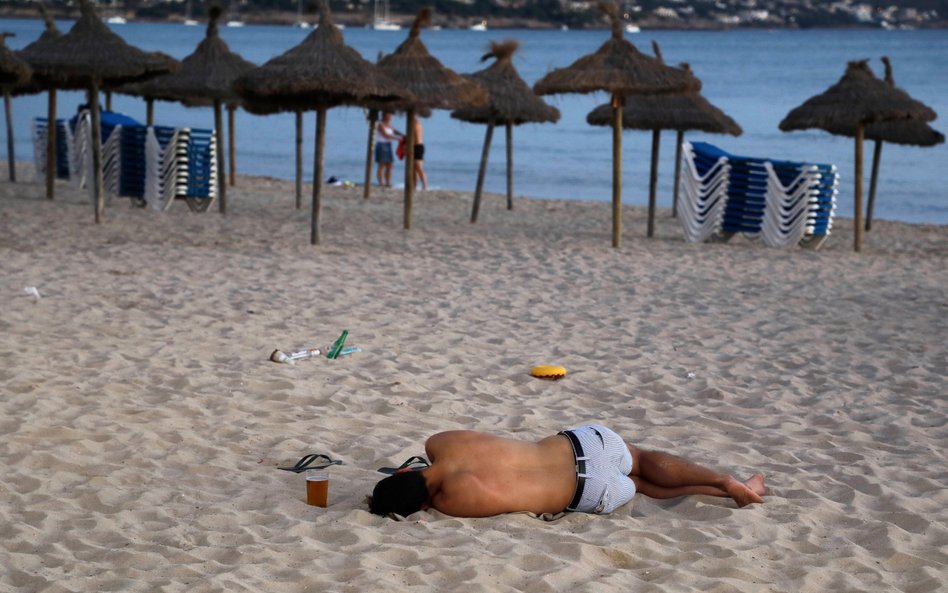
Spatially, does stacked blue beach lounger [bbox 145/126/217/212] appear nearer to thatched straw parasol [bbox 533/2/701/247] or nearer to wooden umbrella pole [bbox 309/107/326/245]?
wooden umbrella pole [bbox 309/107/326/245]

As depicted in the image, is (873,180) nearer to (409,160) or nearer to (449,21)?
(409,160)

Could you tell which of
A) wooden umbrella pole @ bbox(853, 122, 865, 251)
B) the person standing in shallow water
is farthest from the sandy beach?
the person standing in shallow water

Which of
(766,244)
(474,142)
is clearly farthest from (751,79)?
(766,244)

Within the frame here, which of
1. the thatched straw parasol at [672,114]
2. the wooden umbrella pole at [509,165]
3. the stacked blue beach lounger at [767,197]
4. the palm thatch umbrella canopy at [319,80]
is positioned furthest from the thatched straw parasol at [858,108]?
the palm thatch umbrella canopy at [319,80]

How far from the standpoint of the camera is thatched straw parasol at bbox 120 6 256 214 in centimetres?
1266

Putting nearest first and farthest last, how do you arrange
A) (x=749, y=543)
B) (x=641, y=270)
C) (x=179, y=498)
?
(x=749, y=543)
(x=179, y=498)
(x=641, y=270)

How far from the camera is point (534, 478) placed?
3.89 m

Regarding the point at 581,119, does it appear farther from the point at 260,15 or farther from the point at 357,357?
the point at 260,15

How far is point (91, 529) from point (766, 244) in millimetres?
9174

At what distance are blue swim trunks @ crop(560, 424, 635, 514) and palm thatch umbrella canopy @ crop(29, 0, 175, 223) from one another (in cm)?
815

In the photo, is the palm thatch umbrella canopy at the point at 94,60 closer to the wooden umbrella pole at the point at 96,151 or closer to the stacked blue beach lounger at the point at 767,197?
the wooden umbrella pole at the point at 96,151

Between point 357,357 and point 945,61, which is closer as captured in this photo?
point 357,357

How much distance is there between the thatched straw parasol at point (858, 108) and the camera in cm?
1114

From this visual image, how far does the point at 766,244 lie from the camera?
11789 millimetres
